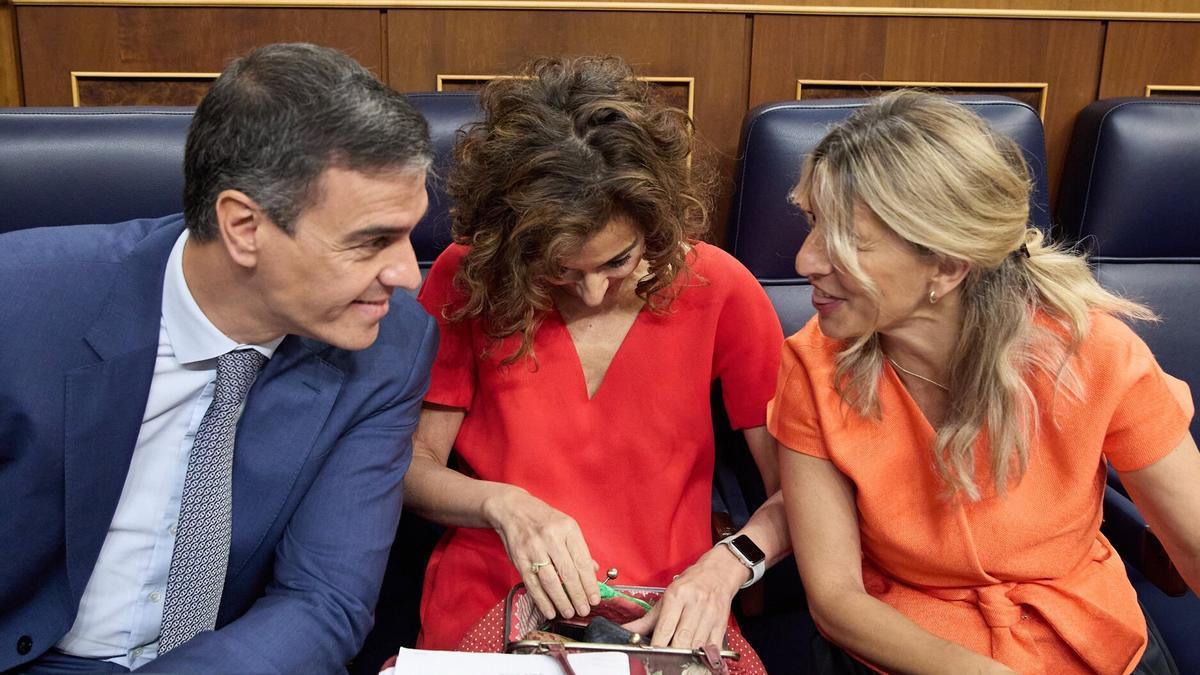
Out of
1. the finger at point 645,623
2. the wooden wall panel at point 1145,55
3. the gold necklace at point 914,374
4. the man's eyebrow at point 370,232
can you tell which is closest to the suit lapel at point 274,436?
the man's eyebrow at point 370,232

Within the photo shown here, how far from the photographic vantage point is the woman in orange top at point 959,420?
1.26 metres

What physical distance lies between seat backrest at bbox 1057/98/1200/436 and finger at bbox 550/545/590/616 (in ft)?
4.49

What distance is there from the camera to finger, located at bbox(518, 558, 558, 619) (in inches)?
54.3

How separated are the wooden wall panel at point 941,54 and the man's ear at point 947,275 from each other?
3.96 ft

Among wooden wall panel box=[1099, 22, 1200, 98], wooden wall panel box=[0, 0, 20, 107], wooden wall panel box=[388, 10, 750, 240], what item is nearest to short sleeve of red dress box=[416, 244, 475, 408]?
wooden wall panel box=[388, 10, 750, 240]

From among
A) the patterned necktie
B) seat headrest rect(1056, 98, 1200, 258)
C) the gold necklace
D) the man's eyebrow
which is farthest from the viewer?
seat headrest rect(1056, 98, 1200, 258)

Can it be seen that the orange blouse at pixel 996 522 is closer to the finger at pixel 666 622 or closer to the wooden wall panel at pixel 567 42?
the finger at pixel 666 622

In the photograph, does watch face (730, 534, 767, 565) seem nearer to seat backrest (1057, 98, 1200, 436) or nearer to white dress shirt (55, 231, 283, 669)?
white dress shirt (55, 231, 283, 669)

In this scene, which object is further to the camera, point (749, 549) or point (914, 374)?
point (749, 549)

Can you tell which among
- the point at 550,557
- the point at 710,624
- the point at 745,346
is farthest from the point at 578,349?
the point at 710,624

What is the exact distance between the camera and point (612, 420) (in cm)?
165

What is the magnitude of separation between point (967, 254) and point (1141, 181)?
1.10 metres

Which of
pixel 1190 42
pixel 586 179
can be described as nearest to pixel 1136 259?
pixel 1190 42

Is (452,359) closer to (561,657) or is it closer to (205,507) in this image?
(205,507)
